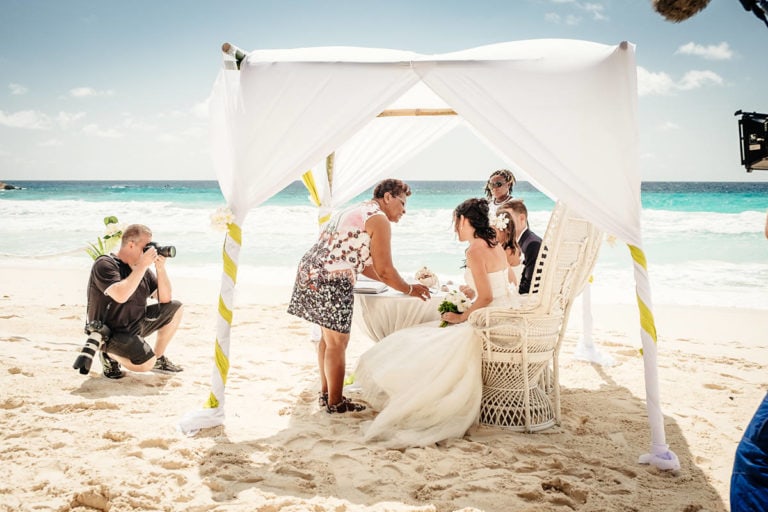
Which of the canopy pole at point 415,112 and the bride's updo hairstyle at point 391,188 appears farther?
the canopy pole at point 415,112

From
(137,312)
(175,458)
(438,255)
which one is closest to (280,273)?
(438,255)

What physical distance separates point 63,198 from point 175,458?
32655mm

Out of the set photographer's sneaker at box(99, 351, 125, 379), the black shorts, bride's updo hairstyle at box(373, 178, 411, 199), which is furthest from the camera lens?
bride's updo hairstyle at box(373, 178, 411, 199)

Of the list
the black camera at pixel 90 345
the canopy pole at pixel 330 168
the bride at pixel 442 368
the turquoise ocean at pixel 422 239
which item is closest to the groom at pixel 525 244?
the turquoise ocean at pixel 422 239

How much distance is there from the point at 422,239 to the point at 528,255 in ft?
39.1

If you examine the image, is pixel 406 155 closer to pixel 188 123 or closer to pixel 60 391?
pixel 60 391

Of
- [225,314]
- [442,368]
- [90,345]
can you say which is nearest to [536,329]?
[442,368]

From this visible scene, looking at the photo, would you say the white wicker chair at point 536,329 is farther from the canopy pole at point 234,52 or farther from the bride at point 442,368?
the canopy pole at point 234,52

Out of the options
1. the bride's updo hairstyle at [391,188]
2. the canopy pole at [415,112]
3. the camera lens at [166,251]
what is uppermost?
the canopy pole at [415,112]

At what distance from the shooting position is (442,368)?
10.6 feet

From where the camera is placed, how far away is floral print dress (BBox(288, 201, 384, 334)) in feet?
11.1

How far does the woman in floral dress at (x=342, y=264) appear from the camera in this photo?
11.1ft

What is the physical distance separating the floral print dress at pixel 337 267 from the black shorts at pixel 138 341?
4.89 ft

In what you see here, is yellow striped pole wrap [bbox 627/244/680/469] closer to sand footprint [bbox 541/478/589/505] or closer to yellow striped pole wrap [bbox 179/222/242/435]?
sand footprint [bbox 541/478/589/505]
